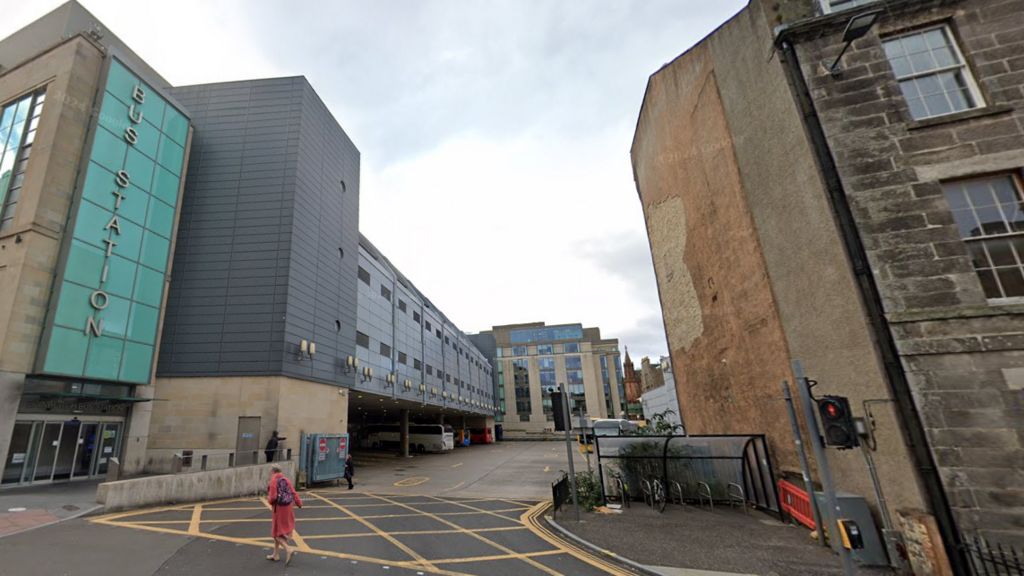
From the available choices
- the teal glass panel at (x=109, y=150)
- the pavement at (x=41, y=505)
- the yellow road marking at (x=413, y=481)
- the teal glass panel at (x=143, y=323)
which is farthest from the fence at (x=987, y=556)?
the teal glass panel at (x=109, y=150)

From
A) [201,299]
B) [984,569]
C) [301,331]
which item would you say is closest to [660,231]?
[984,569]

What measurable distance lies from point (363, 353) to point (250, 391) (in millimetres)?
9305

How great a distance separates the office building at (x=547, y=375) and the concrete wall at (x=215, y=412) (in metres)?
62.3

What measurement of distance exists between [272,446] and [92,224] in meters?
12.2

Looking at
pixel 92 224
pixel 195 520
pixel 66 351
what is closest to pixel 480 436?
pixel 66 351

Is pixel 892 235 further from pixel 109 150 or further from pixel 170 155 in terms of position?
pixel 170 155

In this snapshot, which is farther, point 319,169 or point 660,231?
point 319,169

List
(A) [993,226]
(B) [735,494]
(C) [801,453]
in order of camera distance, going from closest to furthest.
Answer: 1. (C) [801,453]
2. (A) [993,226]
3. (B) [735,494]

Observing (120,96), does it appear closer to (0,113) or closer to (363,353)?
(0,113)

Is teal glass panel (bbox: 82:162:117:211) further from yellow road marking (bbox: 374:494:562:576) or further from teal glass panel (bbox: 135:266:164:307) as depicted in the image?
yellow road marking (bbox: 374:494:562:576)

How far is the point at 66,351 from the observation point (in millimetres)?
16797

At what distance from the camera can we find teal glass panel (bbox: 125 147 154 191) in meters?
20.4

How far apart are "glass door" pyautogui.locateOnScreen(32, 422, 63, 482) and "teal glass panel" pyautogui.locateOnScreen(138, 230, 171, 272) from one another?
772 centimetres

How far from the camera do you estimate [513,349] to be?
292 feet
